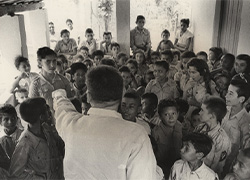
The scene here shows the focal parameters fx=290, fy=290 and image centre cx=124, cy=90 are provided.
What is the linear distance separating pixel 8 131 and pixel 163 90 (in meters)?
1.30

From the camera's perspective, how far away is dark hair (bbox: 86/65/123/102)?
46.6 inches

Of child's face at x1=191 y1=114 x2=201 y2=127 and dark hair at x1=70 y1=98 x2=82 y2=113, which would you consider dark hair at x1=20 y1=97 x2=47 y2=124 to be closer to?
dark hair at x1=70 y1=98 x2=82 y2=113

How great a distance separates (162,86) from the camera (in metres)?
2.55

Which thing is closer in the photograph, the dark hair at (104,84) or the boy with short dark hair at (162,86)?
the dark hair at (104,84)

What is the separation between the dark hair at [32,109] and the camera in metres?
1.78

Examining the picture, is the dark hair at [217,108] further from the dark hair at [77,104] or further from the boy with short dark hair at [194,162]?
the dark hair at [77,104]

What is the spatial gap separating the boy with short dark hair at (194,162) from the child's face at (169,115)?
301 millimetres

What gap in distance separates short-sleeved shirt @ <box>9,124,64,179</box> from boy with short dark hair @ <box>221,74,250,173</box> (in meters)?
1.11

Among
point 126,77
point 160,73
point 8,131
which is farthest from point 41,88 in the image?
point 160,73

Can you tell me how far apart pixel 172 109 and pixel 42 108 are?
0.84 m

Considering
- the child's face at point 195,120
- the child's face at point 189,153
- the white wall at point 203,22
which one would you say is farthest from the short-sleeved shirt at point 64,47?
the child's face at point 189,153

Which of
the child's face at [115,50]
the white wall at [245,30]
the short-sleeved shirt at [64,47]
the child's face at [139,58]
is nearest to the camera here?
the child's face at [139,58]

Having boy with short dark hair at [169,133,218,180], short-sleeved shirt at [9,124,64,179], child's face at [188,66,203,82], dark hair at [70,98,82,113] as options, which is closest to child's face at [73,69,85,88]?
dark hair at [70,98,82,113]

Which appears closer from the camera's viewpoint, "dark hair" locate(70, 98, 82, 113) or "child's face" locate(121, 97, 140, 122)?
"child's face" locate(121, 97, 140, 122)
